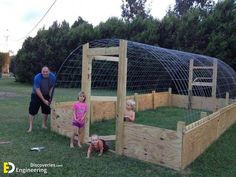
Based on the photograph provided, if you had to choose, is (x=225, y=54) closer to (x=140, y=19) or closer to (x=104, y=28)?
(x=140, y=19)

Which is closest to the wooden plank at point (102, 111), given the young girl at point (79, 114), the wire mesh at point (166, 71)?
the wire mesh at point (166, 71)

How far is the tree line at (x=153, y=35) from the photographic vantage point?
15.7 meters

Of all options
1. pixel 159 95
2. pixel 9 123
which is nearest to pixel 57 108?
pixel 9 123

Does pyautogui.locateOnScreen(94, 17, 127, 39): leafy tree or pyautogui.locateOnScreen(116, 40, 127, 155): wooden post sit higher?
pyautogui.locateOnScreen(94, 17, 127, 39): leafy tree

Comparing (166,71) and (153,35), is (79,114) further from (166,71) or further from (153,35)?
(153,35)

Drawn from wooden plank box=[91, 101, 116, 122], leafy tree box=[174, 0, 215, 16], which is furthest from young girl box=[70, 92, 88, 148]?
leafy tree box=[174, 0, 215, 16]

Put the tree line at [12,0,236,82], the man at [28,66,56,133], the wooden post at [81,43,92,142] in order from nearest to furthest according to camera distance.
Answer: the wooden post at [81,43,92,142], the man at [28,66,56,133], the tree line at [12,0,236,82]

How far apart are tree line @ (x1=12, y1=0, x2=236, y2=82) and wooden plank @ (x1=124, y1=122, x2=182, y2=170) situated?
1113 cm

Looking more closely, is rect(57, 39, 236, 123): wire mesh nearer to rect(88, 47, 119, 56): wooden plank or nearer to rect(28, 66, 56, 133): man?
rect(28, 66, 56, 133): man

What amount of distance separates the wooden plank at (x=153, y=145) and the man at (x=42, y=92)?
2.46m

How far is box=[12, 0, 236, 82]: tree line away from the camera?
Answer: 1567cm

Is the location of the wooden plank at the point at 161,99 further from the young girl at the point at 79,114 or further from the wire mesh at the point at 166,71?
the young girl at the point at 79,114

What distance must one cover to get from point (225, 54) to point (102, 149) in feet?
37.4

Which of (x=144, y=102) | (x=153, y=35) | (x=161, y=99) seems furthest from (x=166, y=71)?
(x=153, y=35)
